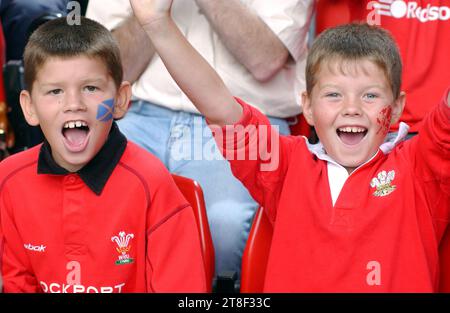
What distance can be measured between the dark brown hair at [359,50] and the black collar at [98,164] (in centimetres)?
49

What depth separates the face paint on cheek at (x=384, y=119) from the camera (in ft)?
6.86

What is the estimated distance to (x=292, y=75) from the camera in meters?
2.71

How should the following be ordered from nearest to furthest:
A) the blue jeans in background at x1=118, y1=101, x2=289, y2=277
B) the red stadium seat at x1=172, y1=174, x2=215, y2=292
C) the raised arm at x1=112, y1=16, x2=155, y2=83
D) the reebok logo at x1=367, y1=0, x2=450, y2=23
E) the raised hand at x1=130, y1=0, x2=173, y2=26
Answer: the raised hand at x1=130, y1=0, x2=173, y2=26
the red stadium seat at x1=172, y1=174, x2=215, y2=292
the blue jeans in background at x1=118, y1=101, x2=289, y2=277
the reebok logo at x1=367, y1=0, x2=450, y2=23
the raised arm at x1=112, y1=16, x2=155, y2=83

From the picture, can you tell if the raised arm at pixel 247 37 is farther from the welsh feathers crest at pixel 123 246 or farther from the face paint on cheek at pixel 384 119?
the welsh feathers crest at pixel 123 246

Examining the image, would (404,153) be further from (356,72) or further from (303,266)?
(303,266)

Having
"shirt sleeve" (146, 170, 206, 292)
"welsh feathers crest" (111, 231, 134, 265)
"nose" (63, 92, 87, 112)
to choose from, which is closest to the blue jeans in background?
"shirt sleeve" (146, 170, 206, 292)

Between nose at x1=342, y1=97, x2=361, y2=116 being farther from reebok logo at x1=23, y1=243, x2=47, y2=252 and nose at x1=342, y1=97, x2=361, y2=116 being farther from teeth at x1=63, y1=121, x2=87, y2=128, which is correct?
reebok logo at x1=23, y1=243, x2=47, y2=252

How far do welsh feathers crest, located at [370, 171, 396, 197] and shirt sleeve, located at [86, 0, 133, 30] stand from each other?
3.27 ft

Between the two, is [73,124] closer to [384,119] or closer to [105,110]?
[105,110]

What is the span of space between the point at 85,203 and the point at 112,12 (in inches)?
32.5

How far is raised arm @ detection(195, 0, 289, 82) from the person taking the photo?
100 inches

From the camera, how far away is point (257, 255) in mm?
2166

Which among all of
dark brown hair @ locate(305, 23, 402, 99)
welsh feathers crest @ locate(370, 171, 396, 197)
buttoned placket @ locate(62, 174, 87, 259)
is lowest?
buttoned placket @ locate(62, 174, 87, 259)

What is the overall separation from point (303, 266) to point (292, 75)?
79 cm
